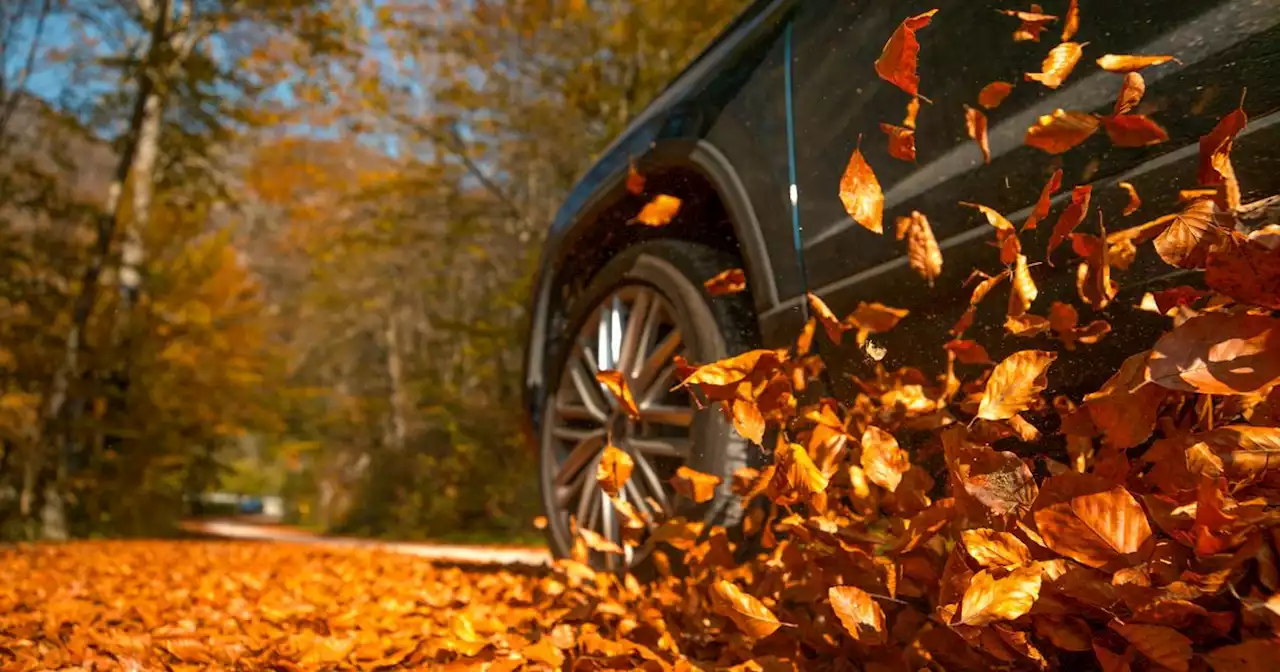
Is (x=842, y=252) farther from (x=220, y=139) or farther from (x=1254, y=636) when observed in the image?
(x=220, y=139)

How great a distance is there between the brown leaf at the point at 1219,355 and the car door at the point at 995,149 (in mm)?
241

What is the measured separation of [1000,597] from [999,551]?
9 centimetres

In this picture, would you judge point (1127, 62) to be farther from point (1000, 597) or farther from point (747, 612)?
point (747, 612)

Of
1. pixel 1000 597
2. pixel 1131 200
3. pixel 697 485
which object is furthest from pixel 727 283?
pixel 1000 597

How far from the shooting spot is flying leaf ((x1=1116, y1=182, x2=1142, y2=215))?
1.27 metres

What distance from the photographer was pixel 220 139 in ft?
33.3

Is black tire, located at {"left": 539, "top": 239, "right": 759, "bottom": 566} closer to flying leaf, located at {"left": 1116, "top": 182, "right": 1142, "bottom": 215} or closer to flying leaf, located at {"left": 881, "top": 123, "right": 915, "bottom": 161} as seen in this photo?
flying leaf, located at {"left": 881, "top": 123, "right": 915, "bottom": 161}

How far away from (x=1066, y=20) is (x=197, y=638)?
77.6 inches

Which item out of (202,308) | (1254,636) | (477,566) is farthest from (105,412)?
(1254,636)

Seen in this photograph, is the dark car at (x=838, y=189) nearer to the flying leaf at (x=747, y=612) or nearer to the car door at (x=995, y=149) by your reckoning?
the car door at (x=995, y=149)

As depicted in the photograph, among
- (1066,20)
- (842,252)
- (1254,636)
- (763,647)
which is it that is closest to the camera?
(1254,636)

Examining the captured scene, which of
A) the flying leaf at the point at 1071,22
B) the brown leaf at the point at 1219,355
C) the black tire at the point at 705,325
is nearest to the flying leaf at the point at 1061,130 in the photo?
the flying leaf at the point at 1071,22

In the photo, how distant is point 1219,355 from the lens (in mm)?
998

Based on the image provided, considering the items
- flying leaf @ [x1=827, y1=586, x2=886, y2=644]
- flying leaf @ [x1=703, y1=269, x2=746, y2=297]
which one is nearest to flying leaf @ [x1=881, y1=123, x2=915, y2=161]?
flying leaf @ [x1=703, y1=269, x2=746, y2=297]
